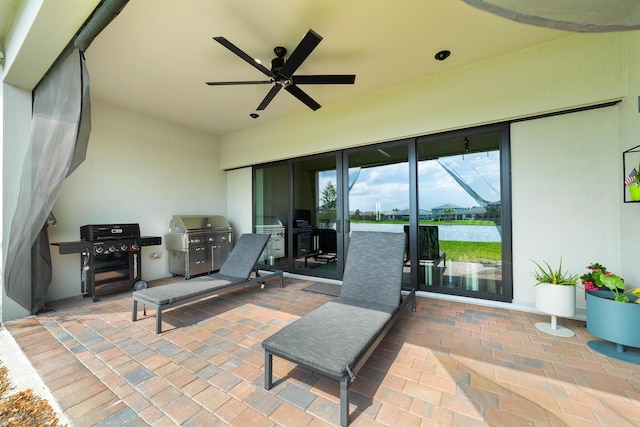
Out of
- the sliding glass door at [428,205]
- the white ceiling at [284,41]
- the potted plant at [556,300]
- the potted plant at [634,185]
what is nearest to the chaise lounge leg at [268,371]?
the sliding glass door at [428,205]

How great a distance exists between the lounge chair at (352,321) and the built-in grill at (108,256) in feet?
11.9

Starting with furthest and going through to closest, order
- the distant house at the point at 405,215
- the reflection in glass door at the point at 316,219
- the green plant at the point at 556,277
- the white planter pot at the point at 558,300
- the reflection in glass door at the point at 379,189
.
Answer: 1. the reflection in glass door at the point at 316,219
2. the reflection in glass door at the point at 379,189
3. the distant house at the point at 405,215
4. the green plant at the point at 556,277
5. the white planter pot at the point at 558,300

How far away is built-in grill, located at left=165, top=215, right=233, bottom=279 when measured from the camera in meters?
5.04

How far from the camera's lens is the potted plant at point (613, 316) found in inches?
86.1

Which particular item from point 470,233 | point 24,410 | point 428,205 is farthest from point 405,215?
point 24,410

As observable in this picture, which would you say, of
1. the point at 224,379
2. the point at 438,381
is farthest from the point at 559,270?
the point at 224,379

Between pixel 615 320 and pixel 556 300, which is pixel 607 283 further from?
pixel 556 300

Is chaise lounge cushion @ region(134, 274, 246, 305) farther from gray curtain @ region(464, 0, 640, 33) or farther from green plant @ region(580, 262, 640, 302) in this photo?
green plant @ region(580, 262, 640, 302)

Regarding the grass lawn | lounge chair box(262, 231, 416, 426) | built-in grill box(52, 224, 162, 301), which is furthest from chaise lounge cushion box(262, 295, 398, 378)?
built-in grill box(52, 224, 162, 301)

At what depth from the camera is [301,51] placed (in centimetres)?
253

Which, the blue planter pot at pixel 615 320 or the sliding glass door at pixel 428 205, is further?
the sliding glass door at pixel 428 205

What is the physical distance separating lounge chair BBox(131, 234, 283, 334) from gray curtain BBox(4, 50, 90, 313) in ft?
4.61

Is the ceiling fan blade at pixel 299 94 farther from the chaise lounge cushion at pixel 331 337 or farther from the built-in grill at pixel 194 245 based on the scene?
the built-in grill at pixel 194 245

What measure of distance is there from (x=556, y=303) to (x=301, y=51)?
383 cm
